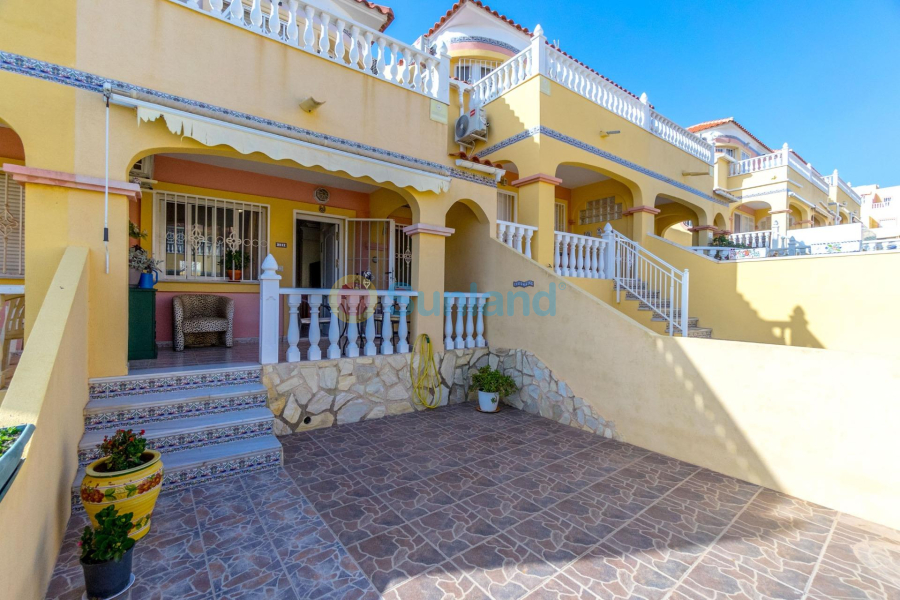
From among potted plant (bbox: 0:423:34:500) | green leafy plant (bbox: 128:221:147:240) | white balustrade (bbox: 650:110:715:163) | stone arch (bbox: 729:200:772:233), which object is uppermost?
white balustrade (bbox: 650:110:715:163)

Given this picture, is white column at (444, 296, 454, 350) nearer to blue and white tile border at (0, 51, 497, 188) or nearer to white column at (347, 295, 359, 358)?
white column at (347, 295, 359, 358)

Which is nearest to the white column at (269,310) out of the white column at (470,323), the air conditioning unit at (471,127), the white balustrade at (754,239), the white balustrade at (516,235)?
the white column at (470,323)

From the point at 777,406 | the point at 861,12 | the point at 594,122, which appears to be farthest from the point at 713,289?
the point at 777,406

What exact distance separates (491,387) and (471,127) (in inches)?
258

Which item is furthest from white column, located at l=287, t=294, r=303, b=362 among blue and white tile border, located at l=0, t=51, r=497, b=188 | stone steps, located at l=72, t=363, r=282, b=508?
blue and white tile border, located at l=0, t=51, r=497, b=188

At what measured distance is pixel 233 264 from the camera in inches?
330

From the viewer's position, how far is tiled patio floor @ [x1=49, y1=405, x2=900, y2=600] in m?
2.82

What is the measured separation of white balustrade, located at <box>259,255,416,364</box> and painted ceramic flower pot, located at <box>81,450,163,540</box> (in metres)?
2.26

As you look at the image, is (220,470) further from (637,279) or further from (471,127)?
(637,279)

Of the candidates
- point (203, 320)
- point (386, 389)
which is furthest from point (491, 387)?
point (203, 320)

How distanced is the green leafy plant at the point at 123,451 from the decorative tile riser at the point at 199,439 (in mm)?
800

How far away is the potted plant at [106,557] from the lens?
254 centimetres

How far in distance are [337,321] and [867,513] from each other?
21.4 ft

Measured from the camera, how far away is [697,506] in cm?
397
